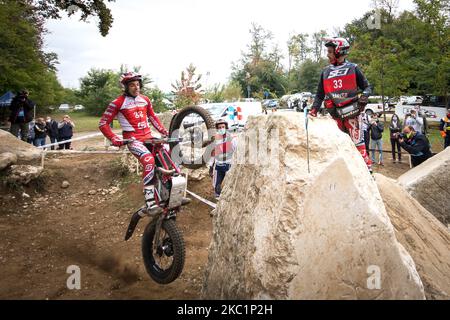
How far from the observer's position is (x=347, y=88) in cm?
517

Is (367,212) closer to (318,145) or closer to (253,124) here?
(318,145)

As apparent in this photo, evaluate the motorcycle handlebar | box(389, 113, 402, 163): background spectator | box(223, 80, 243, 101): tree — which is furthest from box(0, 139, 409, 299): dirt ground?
box(223, 80, 243, 101): tree

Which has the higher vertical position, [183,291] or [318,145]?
[318,145]

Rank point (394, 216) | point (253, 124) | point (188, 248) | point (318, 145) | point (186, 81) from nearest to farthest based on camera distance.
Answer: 1. point (318, 145)
2. point (253, 124)
3. point (394, 216)
4. point (188, 248)
5. point (186, 81)

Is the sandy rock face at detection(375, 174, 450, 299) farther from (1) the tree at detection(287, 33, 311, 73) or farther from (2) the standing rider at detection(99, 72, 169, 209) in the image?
(1) the tree at detection(287, 33, 311, 73)

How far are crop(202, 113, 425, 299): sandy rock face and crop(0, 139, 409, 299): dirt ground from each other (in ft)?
6.19

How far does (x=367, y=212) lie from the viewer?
9.22 ft

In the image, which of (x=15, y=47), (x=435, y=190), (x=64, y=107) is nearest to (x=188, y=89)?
(x=15, y=47)

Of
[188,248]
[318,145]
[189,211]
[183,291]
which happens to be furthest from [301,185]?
[189,211]

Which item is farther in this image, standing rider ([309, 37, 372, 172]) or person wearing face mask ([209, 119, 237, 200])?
person wearing face mask ([209, 119, 237, 200])

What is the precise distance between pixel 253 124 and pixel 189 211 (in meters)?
4.59

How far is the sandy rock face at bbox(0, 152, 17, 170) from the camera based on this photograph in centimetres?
856

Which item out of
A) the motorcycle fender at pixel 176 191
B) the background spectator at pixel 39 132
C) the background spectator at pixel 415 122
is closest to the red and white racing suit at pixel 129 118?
the motorcycle fender at pixel 176 191

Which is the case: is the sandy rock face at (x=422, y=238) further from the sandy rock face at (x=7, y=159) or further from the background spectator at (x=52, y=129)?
the background spectator at (x=52, y=129)
